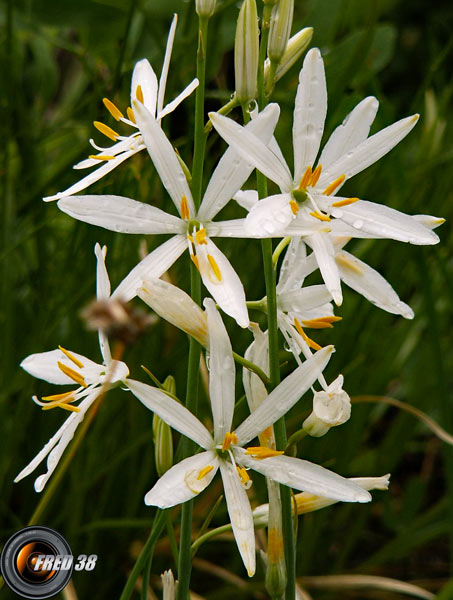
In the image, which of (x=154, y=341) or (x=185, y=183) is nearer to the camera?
(x=185, y=183)

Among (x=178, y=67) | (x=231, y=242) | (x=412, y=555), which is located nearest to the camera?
(x=178, y=67)

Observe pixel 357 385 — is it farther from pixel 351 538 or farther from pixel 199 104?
pixel 199 104

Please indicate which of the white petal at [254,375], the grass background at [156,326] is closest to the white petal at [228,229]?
the white petal at [254,375]

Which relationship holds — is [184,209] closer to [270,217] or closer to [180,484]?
[270,217]

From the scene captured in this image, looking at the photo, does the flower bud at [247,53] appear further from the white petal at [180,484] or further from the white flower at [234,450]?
the white petal at [180,484]

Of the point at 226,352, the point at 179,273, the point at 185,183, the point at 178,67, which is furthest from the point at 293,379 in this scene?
the point at 178,67

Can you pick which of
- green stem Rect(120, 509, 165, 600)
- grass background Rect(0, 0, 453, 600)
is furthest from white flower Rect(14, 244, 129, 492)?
grass background Rect(0, 0, 453, 600)

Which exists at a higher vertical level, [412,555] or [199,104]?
[199,104]
